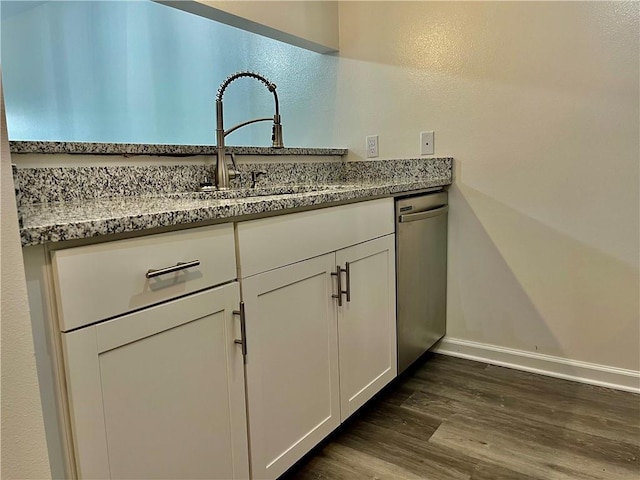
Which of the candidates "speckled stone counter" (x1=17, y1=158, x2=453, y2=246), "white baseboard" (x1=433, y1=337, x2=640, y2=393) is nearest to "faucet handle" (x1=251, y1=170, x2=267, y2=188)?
"speckled stone counter" (x1=17, y1=158, x2=453, y2=246)

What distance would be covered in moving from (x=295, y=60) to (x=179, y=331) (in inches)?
78.8

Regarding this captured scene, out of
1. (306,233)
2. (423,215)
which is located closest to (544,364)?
(423,215)

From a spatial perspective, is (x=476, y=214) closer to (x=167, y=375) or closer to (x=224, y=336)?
(x=224, y=336)

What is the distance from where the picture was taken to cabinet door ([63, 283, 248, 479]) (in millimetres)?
847

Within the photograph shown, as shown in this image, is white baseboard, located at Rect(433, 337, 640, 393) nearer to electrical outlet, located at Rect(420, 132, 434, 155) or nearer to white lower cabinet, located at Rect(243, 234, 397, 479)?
white lower cabinet, located at Rect(243, 234, 397, 479)

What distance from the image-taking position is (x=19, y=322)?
1.96 feet

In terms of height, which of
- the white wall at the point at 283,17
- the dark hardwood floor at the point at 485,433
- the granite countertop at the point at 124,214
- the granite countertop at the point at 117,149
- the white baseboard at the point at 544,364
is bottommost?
the dark hardwood floor at the point at 485,433

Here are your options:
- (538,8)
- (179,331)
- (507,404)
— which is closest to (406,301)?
(507,404)

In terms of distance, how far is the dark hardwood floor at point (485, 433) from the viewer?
1.46 metres

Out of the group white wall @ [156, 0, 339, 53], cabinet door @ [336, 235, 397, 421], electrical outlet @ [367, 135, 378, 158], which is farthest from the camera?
electrical outlet @ [367, 135, 378, 158]

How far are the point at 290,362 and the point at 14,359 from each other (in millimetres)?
813

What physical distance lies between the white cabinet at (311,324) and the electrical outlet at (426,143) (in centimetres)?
61

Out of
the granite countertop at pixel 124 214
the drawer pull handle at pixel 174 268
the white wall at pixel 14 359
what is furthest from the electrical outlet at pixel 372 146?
the white wall at pixel 14 359

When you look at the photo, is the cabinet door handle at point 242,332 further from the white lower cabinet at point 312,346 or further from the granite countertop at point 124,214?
the granite countertop at point 124,214
